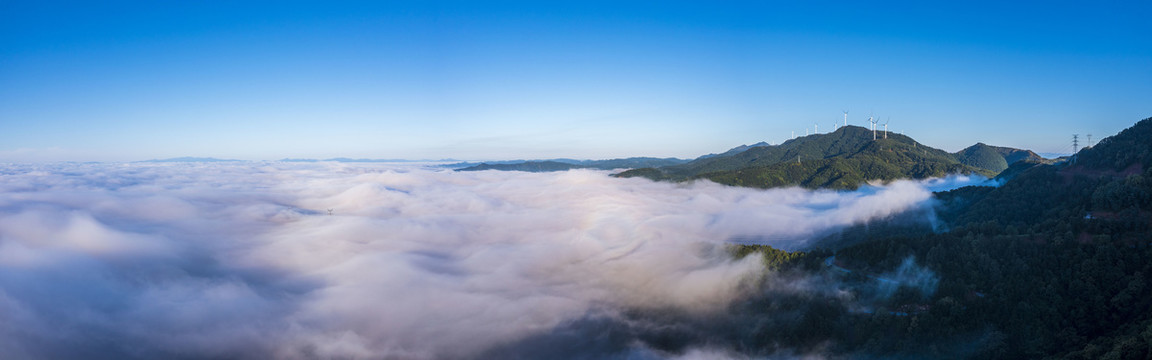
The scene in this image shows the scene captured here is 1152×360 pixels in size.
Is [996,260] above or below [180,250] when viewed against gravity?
above

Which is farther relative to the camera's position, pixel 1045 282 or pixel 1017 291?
pixel 1045 282

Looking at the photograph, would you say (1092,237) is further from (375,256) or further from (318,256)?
(318,256)

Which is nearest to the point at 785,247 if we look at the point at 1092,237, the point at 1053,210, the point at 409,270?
the point at 1053,210

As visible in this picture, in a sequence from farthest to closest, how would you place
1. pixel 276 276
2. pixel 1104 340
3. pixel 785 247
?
pixel 785 247, pixel 276 276, pixel 1104 340

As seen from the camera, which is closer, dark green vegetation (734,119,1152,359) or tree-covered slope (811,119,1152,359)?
tree-covered slope (811,119,1152,359)

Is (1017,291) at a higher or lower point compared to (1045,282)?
lower

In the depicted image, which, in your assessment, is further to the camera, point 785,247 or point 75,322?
point 785,247

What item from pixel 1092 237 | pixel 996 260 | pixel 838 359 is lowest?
pixel 838 359

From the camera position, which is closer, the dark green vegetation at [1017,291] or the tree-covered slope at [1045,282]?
the tree-covered slope at [1045,282]
